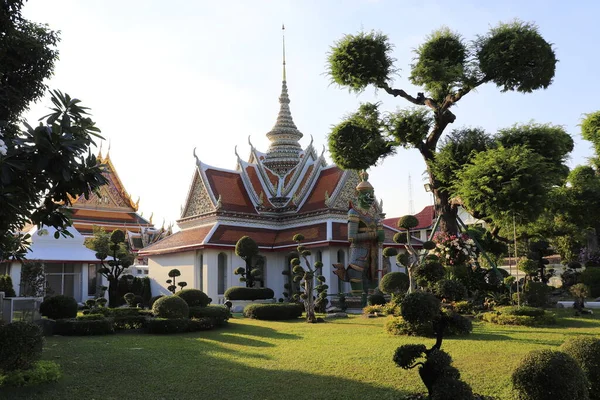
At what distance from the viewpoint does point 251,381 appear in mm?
7641

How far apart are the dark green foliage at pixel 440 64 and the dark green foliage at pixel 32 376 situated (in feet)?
39.2

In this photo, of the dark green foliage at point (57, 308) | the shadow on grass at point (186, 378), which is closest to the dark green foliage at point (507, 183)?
the shadow on grass at point (186, 378)

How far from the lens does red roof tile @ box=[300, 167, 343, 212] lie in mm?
26516

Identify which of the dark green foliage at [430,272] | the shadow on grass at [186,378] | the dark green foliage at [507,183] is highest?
the dark green foliage at [507,183]

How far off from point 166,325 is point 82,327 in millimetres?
1971

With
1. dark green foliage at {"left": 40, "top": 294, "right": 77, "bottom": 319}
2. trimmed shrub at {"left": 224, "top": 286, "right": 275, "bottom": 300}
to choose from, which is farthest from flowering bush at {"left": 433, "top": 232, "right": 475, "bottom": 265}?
dark green foliage at {"left": 40, "top": 294, "right": 77, "bottom": 319}

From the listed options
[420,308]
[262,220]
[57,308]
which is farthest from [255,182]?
[420,308]

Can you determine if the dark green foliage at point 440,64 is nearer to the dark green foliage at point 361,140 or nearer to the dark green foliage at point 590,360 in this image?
the dark green foliage at point 361,140

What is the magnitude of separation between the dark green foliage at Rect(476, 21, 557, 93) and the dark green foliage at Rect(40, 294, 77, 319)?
13.0m

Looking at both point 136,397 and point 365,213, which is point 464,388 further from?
point 365,213

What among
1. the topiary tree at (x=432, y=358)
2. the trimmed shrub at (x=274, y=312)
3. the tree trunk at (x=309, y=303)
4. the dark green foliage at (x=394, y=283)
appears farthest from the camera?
the trimmed shrub at (x=274, y=312)

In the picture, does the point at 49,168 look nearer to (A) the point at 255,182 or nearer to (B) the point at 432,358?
(B) the point at 432,358

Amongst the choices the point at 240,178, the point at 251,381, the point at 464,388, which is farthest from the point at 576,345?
the point at 240,178

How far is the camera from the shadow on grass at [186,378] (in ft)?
22.8
